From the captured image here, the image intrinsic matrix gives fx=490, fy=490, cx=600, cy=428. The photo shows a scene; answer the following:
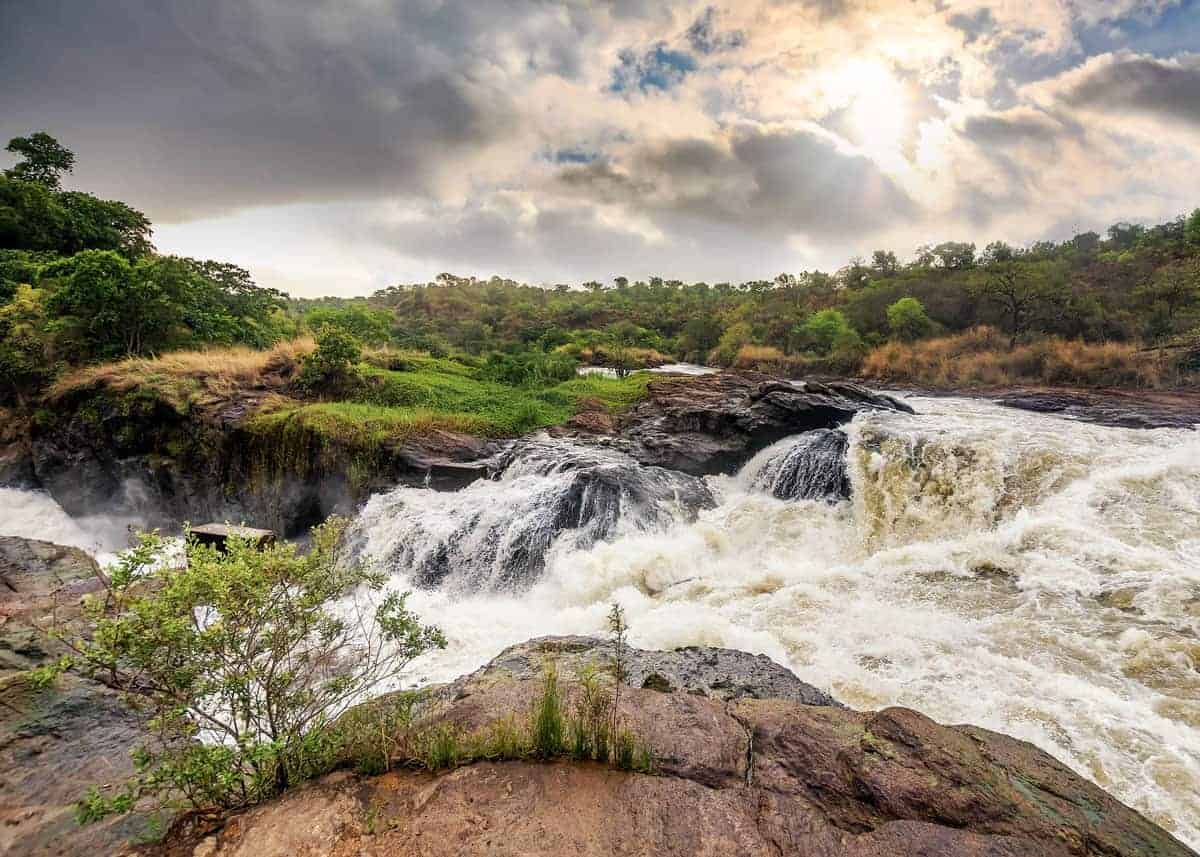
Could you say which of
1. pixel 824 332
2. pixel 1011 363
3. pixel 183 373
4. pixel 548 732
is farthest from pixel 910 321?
pixel 183 373

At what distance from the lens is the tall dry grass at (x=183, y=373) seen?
12.3 m

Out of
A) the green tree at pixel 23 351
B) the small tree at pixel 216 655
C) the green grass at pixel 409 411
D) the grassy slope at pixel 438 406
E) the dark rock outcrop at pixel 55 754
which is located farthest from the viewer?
the green tree at pixel 23 351

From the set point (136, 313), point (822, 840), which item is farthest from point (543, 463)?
point (136, 313)

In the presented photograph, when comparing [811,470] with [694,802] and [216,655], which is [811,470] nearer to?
[694,802]

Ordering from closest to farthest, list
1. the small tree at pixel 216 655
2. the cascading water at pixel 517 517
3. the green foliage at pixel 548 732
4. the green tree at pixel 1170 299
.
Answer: the small tree at pixel 216 655, the green foliage at pixel 548 732, the cascading water at pixel 517 517, the green tree at pixel 1170 299

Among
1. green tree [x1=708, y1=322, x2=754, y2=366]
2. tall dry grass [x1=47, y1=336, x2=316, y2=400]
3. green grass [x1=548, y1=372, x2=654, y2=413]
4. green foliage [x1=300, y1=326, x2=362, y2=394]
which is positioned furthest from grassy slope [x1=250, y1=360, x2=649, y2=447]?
green tree [x1=708, y1=322, x2=754, y2=366]

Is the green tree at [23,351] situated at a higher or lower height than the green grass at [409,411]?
higher

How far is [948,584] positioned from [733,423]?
625cm

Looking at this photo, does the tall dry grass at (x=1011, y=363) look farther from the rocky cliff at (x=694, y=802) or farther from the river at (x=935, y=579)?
the rocky cliff at (x=694, y=802)

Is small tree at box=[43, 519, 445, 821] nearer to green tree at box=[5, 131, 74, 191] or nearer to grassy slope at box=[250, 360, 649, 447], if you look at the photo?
grassy slope at box=[250, 360, 649, 447]

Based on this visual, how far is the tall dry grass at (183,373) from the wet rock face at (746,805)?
13233mm

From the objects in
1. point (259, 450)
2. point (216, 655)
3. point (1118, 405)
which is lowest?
point (216, 655)

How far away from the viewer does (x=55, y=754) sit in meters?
3.97

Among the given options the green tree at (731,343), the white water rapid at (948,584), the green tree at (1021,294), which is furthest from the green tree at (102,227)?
the green tree at (1021,294)
